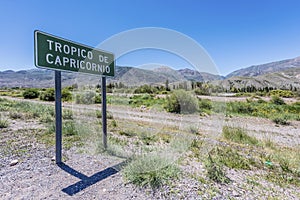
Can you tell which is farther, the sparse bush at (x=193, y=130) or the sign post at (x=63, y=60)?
the sparse bush at (x=193, y=130)

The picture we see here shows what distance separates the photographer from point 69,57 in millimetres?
3539

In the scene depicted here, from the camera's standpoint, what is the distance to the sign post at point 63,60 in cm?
305

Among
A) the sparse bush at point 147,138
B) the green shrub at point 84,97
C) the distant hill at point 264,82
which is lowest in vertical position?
the sparse bush at point 147,138

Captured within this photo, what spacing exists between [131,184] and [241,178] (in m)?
1.93

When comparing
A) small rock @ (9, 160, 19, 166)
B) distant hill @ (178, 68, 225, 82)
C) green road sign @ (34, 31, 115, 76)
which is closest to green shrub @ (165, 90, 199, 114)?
distant hill @ (178, 68, 225, 82)

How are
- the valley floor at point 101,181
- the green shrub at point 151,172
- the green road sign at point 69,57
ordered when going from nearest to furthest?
1. the valley floor at point 101,181
2. the green shrub at point 151,172
3. the green road sign at point 69,57

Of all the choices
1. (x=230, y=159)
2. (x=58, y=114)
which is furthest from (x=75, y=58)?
Result: (x=230, y=159)

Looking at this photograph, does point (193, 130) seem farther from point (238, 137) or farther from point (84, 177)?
point (84, 177)

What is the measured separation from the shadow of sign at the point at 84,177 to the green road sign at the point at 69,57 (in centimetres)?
202

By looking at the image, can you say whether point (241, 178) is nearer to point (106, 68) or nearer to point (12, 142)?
point (106, 68)

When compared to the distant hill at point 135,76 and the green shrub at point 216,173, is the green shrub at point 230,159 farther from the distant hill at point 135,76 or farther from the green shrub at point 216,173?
the distant hill at point 135,76

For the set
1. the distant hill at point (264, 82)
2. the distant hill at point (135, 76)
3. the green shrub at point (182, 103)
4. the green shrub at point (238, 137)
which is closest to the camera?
the distant hill at point (135, 76)

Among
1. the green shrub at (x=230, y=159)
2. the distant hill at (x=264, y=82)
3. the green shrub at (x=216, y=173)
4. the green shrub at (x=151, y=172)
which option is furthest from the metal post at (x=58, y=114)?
the distant hill at (x=264, y=82)

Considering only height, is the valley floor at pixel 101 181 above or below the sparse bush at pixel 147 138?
below
